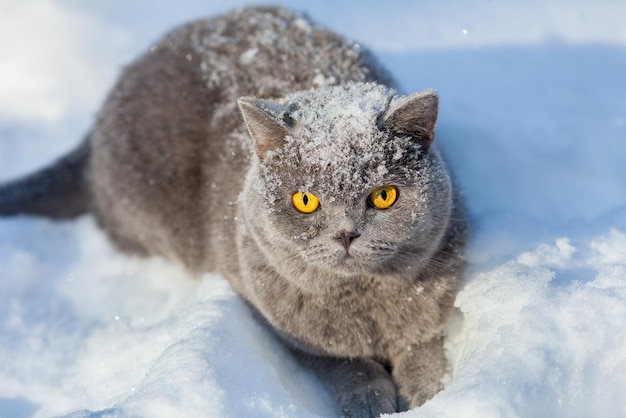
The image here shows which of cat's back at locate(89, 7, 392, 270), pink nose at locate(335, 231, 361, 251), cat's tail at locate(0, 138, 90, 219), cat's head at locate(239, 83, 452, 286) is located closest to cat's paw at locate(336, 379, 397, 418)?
cat's head at locate(239, 83, 452, 286)

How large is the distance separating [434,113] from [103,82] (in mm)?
2454

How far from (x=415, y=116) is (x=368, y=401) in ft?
2.91

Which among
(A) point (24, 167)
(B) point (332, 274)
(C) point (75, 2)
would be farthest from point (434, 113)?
(C) point (75, 2)

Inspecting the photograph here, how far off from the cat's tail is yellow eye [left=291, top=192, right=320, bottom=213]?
5.54ft

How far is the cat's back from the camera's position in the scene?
2.63 meters

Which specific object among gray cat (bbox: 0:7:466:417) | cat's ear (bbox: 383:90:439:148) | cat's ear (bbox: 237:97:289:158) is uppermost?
cat's ear (bbox: 383:90:439:148)

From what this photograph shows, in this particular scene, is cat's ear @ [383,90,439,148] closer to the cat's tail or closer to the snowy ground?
the snowy ground

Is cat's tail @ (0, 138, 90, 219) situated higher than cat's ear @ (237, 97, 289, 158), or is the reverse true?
Answer: cat's ear @ (237, 97, 289, 158)

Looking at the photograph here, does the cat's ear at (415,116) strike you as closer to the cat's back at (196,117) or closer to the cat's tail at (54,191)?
the cat's back at (196,117)

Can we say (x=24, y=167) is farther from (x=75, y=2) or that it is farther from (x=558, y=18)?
→ (x=558, y=18)

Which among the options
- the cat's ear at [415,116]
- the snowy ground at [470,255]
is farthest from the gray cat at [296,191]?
the snowy ground at [470,255]

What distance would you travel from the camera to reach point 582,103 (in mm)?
3035

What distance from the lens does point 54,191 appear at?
3.15 meters

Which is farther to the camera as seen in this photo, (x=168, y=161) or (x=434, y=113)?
(x=168, y=161)
